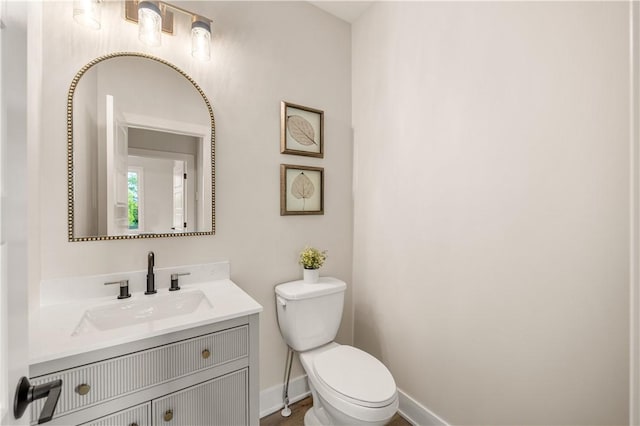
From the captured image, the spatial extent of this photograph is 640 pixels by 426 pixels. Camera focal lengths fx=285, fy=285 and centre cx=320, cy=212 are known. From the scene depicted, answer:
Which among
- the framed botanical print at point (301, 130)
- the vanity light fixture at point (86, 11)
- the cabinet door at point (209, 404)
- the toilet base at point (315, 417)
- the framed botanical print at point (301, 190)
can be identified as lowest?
the toilet base at point (315, 417)

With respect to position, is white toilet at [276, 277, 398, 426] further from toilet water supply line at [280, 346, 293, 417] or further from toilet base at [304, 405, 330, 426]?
toilet water supply line at [280, 346, 293, 417]

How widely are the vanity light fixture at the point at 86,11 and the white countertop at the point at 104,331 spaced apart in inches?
46.3

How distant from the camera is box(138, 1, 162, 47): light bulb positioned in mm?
1308

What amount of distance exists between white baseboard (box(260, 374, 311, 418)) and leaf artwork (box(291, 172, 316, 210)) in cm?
117

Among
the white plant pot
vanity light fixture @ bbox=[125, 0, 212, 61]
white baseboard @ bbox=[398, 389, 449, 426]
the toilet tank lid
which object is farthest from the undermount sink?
white baseboard @ bbox=[398, 389, 449, 426]

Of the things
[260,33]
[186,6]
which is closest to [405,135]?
[260,33]

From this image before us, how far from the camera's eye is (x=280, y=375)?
1.81 metres

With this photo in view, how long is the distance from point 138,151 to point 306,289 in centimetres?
113

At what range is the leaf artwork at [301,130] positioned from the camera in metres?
1.82

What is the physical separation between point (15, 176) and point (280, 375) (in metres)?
1.74

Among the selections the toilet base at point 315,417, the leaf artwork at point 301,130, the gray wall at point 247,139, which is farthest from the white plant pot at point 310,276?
the leaf artwork at point 301,130

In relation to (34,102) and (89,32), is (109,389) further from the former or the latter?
(89,32)

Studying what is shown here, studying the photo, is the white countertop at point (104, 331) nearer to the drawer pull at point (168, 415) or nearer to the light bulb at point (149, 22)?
the drawer pull at point (168, 415)

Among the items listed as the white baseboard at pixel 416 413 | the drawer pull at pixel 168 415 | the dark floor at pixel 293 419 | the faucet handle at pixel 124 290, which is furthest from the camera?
the dark floor at pixel 293 419
